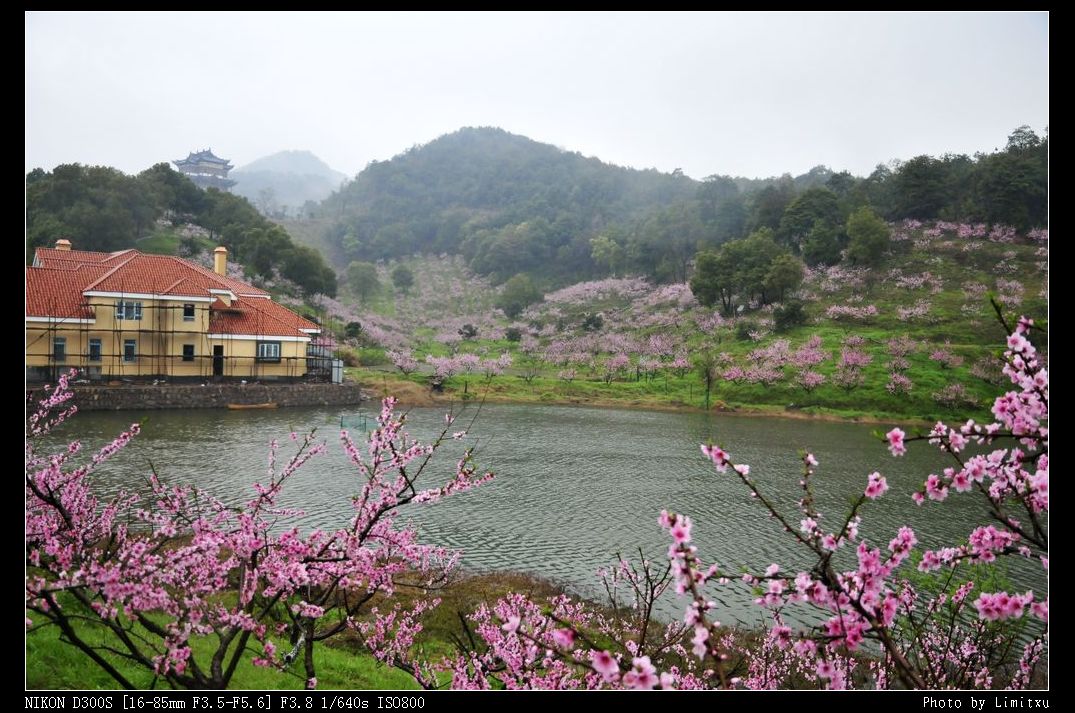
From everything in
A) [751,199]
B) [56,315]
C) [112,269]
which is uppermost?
[751,199]

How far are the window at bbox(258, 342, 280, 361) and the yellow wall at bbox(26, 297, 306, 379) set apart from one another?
261mm

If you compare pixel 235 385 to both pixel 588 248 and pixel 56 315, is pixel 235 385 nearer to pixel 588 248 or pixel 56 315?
pixel 56 315

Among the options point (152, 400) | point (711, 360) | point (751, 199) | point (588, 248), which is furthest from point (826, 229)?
point (152, 400)

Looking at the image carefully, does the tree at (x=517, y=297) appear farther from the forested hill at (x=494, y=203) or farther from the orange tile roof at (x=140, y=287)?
the orange tile roof at (x=140, y=287)

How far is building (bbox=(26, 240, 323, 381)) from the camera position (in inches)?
1096

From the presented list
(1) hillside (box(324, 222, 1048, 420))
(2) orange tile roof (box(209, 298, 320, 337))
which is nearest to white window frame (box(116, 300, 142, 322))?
(2) orange tile roof (box(209, 298, 320, 337))

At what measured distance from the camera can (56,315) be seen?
27.3 m

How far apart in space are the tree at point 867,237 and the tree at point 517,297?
31.4 metres

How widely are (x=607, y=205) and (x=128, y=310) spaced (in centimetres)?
8108

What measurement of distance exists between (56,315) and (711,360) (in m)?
35.2

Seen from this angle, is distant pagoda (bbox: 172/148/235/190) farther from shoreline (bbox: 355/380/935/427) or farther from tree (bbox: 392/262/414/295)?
shoreline (bbox: 355/380/935/427)

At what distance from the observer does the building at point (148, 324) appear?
27.8 metres

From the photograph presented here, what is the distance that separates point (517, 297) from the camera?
66.6 meters

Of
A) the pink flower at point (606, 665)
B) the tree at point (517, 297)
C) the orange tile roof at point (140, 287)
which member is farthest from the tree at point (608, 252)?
the pink flower at point (606, 665)
